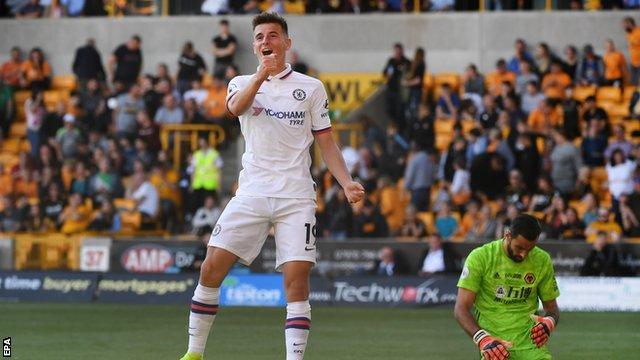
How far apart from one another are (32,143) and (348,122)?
21.7 ft

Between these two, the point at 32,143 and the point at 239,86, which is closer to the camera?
the point at 239,86

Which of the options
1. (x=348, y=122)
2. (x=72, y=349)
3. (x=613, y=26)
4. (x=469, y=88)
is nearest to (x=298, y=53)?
(x=348, y=122)

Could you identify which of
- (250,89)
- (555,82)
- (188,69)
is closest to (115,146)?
(188,69)

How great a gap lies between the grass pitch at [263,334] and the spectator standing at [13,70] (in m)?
9.64

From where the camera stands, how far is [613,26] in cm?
3022

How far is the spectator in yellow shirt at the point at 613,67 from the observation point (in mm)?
27953

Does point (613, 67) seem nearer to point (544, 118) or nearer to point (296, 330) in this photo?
point (544, 118)

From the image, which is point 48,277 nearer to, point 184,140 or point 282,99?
point 184,140

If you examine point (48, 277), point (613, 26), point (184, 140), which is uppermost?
point (613, 26)

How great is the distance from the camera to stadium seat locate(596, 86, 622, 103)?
28.1m

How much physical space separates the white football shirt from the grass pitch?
13.6 ft

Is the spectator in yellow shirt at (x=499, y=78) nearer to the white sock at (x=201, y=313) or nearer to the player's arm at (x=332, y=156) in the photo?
the player's arm at (x=332, y=156)

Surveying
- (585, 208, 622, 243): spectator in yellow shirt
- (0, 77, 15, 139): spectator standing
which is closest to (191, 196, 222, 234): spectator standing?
(0, 77, 15, 139): spectator standing

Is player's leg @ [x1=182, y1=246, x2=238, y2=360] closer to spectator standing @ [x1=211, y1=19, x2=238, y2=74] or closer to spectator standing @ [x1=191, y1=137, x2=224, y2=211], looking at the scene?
spectator standing @ [x1=191, y1=137, x2=224, y2=211]
